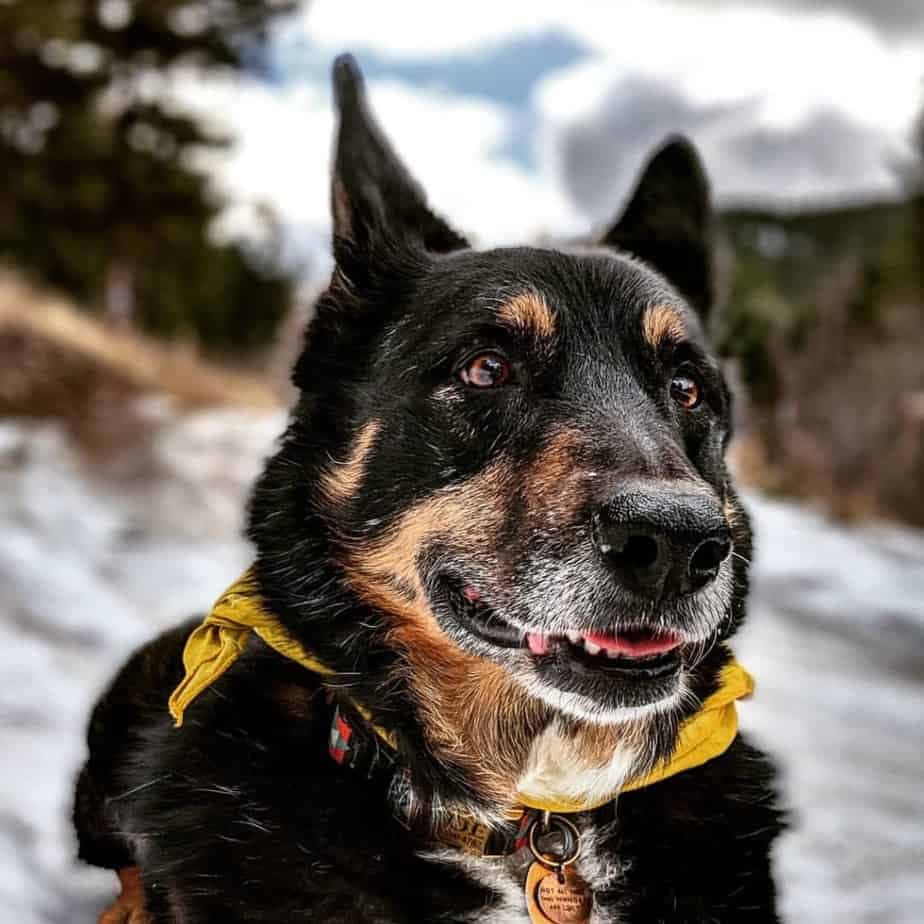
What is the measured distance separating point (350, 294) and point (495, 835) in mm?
1571

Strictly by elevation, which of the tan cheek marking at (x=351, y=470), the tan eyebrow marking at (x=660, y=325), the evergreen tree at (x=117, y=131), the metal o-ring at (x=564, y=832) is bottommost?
the metal o-ring at (x=564, y=832)

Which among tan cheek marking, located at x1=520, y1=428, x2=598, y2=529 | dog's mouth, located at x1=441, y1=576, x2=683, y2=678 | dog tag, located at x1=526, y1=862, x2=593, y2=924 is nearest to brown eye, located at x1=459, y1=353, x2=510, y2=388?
tan cheek marking, located at x1=520, y1=428, x2=598, y2=529

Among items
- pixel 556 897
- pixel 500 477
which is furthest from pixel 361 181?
pixel 556 897

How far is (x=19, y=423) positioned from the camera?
11648 millimetres

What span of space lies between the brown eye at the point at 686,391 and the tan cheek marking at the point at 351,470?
0.85 metres

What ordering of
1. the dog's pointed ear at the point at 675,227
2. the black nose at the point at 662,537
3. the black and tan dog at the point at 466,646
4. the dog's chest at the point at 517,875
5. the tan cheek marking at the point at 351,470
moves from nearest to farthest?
the black nose at the point at 662,537, the black and tan dog at the point at 466,646, the dog's chest at the point at 517,875, the tan cheek marking at the point at 351,470, the dog's pointed ear at the point at 675,227

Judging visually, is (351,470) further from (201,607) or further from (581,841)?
(201,607)

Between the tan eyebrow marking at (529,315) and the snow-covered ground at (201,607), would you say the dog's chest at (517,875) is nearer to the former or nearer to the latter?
the snow-covered ground at (201,607)

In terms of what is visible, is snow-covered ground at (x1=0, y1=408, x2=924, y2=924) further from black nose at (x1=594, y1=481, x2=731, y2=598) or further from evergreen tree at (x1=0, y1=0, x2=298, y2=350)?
evergreen tree at (x1=0, y1=0, x2=298, y2=350)

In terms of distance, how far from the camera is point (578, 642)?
254 cm

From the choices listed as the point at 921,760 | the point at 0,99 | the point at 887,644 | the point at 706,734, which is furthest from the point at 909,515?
A: the point at 0,99

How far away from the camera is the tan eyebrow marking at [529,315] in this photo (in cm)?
281

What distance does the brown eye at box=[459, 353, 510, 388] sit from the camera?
2.80 meters

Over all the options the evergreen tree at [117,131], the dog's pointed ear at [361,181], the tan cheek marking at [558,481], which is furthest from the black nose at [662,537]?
the evergreen tree at [117,131]
